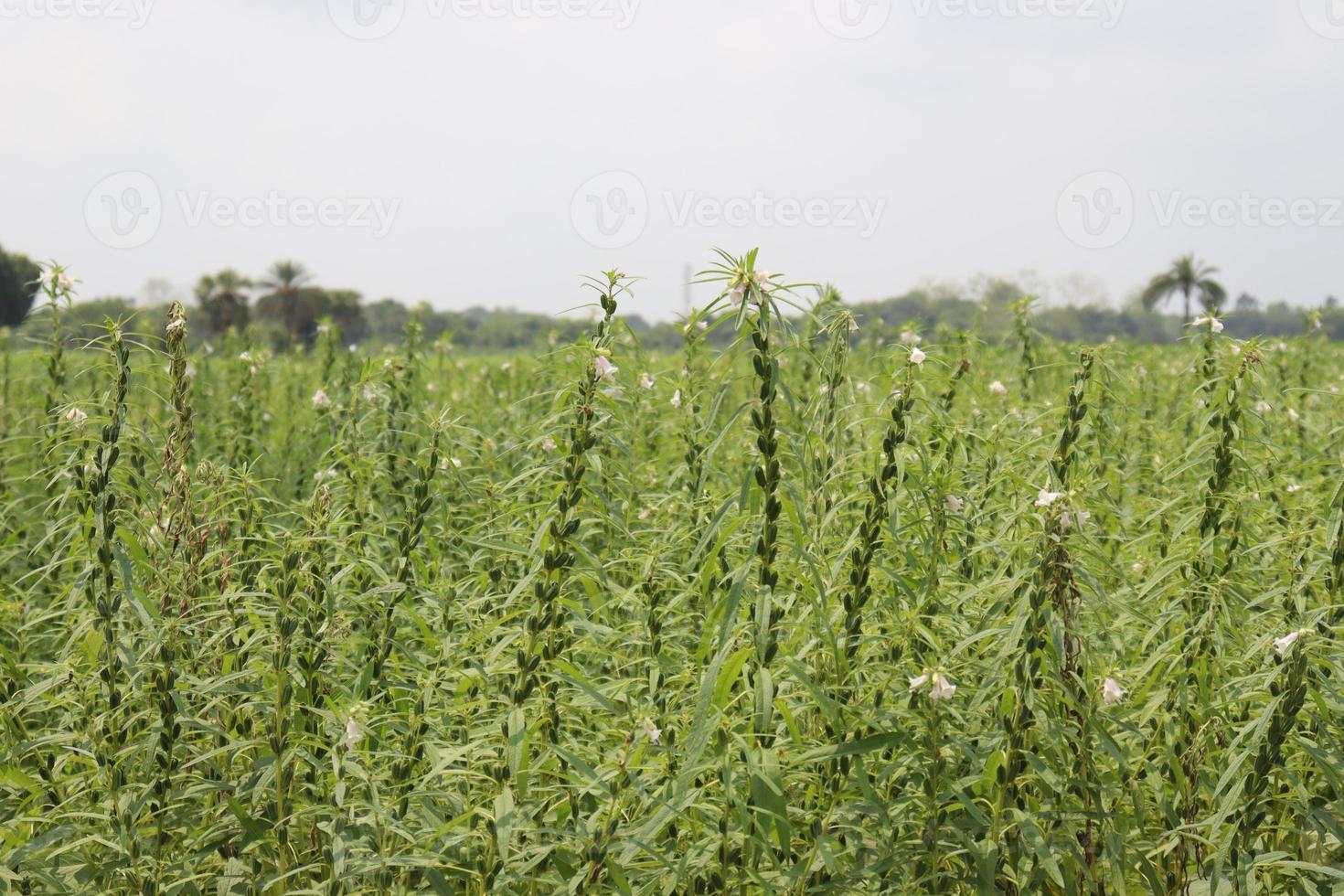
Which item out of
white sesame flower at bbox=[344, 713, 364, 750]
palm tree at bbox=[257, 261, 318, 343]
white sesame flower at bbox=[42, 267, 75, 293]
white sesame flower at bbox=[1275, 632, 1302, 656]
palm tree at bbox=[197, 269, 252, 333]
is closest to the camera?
white sesame flower at bbox=[344, 713, 364, 750]

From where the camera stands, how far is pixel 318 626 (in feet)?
7.89

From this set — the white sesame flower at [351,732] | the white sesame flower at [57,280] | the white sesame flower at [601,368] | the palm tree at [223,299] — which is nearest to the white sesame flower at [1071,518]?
the white sesame flower at [601,368]

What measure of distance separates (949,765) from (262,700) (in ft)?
5.77

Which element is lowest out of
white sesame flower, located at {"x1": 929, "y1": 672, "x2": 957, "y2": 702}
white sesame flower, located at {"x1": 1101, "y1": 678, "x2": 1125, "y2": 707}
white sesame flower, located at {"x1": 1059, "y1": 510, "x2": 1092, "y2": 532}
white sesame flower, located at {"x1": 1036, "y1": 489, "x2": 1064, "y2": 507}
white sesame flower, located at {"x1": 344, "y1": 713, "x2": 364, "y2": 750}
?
white sesame flower, located at {"x1": 344, "y1": 713, "x2": 364, "y2": 750}

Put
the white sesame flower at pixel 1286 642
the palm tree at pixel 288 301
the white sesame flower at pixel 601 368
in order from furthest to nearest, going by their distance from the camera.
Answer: the palm tree at pixel 288 301
the white sesame flower at pixel 601 368
the white sesame flower at pixel 1286 642

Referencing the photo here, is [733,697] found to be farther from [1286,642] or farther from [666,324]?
[666,324]

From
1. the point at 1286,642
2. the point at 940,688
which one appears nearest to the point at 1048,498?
the point at 940,688

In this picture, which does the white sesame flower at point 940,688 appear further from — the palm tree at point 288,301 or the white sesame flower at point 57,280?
the palm tree at point 288,301

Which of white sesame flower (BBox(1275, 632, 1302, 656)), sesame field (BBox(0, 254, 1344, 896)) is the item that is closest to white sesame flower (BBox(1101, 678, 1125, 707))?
sesame field (BBox(0, 254, 1344, 896))

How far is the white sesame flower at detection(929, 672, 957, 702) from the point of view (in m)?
2.11

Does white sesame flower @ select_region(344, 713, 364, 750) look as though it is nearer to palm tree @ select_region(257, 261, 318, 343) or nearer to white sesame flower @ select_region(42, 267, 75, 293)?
white sesame flower @ select_region(42, 267, 75, 293)

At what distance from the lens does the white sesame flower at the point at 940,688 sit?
2.11 metres

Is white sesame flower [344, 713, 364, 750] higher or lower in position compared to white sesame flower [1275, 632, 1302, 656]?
lower

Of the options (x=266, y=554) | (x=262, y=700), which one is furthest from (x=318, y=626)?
(x=266, y=554)
